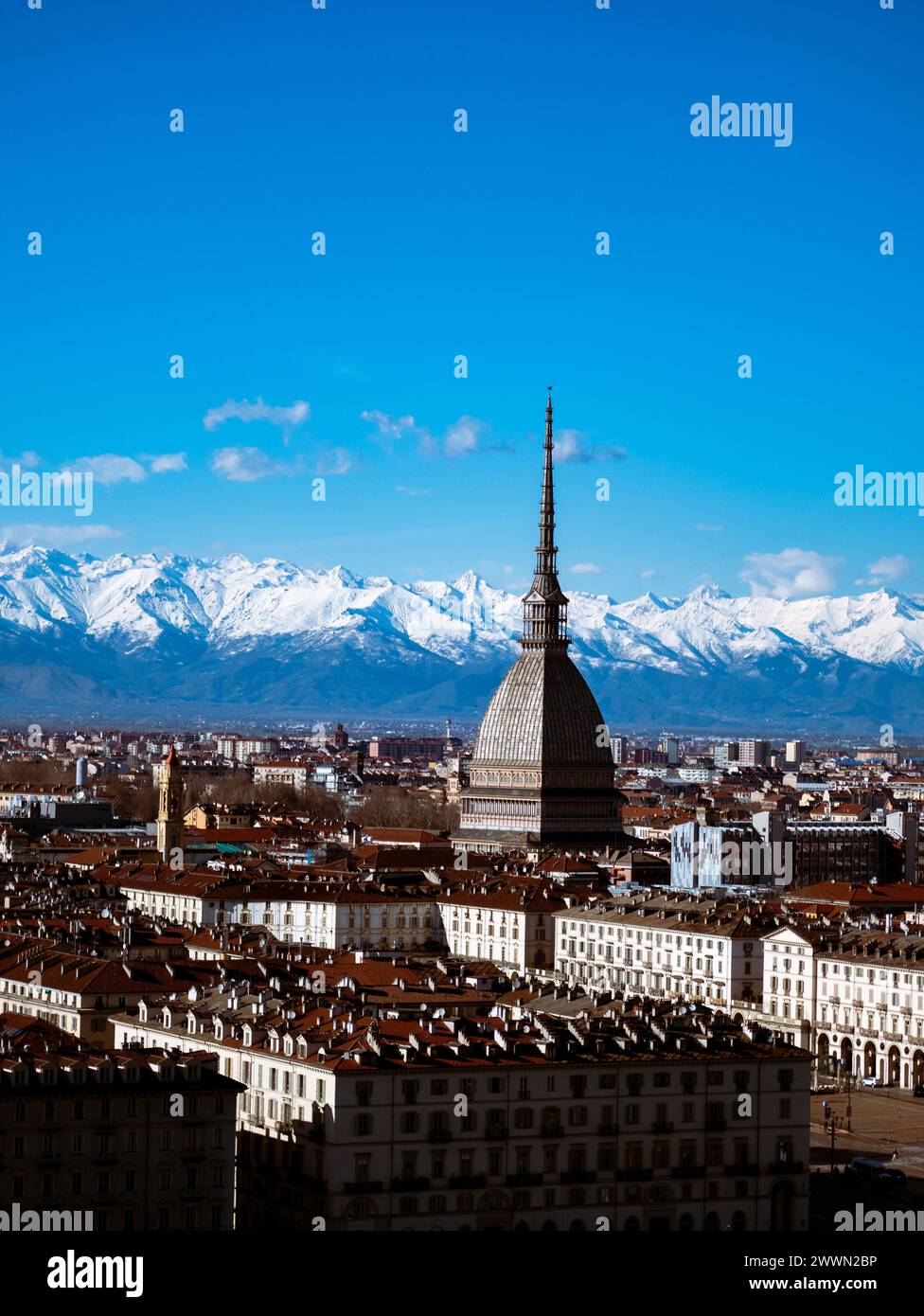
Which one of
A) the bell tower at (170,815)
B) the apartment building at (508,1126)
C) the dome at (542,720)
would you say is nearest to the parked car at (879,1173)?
the apartment building at (508,1126)

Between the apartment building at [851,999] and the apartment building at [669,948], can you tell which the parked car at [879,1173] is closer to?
the apartment building at [851,999]

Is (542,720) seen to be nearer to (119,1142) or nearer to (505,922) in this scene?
(505,922)

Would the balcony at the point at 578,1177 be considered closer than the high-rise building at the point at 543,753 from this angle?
Yes

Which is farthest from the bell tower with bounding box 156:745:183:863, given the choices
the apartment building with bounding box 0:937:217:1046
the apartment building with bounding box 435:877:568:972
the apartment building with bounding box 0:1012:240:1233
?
the apartment building with bounding box 0:1012:240:1233

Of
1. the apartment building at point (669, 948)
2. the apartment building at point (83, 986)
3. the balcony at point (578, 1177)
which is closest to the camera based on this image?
the balcony at point (578, 1177)

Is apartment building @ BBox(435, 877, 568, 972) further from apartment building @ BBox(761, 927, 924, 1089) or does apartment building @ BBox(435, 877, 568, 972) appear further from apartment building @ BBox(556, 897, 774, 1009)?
apartment building @ BBox(761, 927, 924, 1089)

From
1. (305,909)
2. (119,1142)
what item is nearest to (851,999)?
(305,909)
